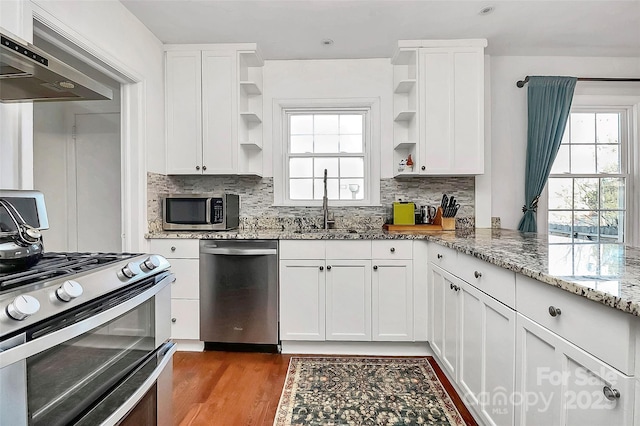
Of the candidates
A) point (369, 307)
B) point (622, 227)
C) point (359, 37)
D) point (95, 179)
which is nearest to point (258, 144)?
point (359, 37)

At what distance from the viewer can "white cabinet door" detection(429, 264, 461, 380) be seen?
2.03 m

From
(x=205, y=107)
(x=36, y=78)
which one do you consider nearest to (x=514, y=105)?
(x=205, y=107)

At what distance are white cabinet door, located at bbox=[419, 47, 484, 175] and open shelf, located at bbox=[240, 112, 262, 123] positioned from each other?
1.46 meters

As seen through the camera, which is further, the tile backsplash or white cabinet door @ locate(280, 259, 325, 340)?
the tile backsplash

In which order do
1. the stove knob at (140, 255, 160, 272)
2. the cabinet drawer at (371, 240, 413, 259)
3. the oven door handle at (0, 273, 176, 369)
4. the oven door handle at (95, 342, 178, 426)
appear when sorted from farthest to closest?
the cabinet drawer at (371, 240, 413, 259)
the stove knob at (140, 255, 160, 272)
the oven door handle at (95, 342, 178, 426)
the oven door handle at (0, 273, 176, 369)

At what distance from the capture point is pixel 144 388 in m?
1.23

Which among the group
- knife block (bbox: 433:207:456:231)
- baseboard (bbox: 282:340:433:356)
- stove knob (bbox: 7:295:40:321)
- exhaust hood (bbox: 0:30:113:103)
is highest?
exhaust hood (bbox: 0:30:113:103)

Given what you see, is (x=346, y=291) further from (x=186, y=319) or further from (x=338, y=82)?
(x=338, y=82)

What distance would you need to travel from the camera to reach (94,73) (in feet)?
9.28

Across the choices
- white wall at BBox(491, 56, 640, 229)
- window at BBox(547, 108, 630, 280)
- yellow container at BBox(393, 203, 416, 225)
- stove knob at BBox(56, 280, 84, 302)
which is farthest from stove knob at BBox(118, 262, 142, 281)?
window at BBox(547, 108, 630, 280)

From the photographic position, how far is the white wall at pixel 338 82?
10.8 feet

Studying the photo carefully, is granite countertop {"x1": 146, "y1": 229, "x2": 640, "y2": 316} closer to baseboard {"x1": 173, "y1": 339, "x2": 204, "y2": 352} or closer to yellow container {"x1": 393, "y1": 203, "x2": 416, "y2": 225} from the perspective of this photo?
yellow container {"x1": 393, "y1": 203, "x2": 416, "y2": 225}

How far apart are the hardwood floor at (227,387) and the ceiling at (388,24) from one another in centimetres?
253

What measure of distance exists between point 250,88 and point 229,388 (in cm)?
245
